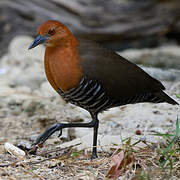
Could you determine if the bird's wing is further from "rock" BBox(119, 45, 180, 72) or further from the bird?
"rock" BBox(119, 45, 180, 72)

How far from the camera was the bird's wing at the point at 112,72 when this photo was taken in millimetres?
3943

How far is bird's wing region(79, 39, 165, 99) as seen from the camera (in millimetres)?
3943

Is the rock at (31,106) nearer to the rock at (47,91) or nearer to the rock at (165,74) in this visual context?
the rock at (47,91)

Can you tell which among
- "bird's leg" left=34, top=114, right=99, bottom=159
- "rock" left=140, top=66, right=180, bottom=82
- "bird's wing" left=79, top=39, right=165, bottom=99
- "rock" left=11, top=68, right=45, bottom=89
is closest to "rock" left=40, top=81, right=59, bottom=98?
"rock" left=11, top=68, right=45, bottom=89

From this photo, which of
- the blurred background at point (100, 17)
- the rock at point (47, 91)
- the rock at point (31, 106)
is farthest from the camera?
the blurred background at point (100, 17)

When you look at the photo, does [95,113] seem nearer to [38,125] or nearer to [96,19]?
[38,125]

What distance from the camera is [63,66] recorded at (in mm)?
3830

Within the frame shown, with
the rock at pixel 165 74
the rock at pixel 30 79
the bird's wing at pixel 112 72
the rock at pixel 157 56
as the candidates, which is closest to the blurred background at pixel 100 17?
the rock at pixel 157 56

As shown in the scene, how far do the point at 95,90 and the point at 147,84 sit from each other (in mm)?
594

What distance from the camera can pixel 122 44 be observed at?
9.18 meters

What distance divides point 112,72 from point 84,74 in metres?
0.31

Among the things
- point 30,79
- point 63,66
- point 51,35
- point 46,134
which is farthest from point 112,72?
point 30,79

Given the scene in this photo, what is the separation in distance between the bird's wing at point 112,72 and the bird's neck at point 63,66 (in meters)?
0.07

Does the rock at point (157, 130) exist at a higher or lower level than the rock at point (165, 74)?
lower
